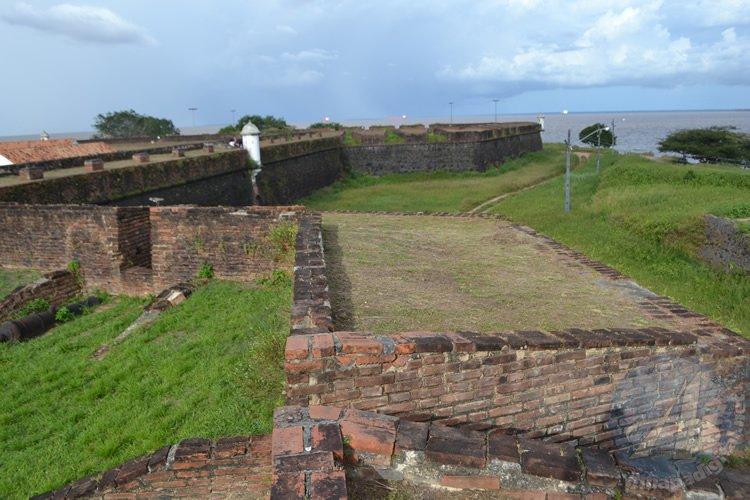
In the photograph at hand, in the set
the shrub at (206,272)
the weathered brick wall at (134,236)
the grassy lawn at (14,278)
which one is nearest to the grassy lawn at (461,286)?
the shrub at (206,272)

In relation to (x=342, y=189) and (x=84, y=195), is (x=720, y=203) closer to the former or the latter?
(x=84, y=195)

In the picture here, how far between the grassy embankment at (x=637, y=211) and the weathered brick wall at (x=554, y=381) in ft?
10.5

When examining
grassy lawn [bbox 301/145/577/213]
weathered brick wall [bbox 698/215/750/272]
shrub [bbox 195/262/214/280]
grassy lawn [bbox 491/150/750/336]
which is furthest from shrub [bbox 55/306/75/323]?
weathered brick wall [bbox 698/215/750/272]

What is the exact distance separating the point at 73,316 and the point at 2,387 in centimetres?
272

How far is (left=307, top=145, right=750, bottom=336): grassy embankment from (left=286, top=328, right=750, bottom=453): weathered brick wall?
3.21 metres

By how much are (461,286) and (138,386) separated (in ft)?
11.4

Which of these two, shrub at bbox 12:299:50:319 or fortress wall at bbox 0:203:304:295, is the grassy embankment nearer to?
fortress wall at bbox 0:203:304:295

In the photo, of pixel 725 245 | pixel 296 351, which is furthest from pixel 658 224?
pixel 296 351

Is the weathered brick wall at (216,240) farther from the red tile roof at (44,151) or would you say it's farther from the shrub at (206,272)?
the red tile roof at (44,151)

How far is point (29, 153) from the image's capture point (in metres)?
18.4

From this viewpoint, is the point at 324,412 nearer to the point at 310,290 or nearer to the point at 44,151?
the point at 310,290

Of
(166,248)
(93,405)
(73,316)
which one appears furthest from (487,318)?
(73,316)

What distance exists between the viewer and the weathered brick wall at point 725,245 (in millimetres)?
10039

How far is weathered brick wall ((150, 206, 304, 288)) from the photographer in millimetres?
8625
